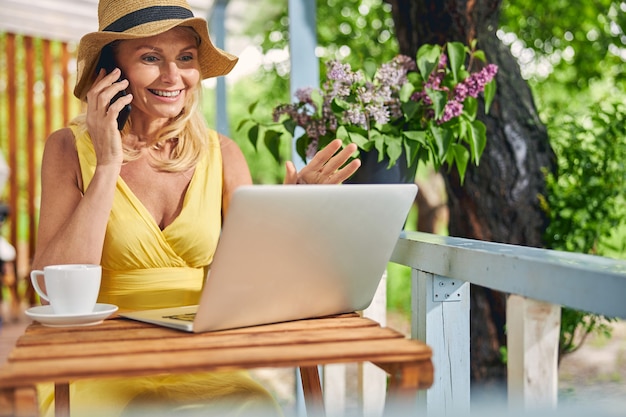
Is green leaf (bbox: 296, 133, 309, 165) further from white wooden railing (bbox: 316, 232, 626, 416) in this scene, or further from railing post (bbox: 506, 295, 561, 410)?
railing post (bbox: 506, 295, 561, 410)

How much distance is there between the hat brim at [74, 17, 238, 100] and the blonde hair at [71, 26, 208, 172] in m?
0.05

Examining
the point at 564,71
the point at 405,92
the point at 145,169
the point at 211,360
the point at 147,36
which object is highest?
the point at 564,71

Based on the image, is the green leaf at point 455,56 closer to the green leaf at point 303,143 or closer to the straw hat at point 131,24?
the green leaf at point 303,143

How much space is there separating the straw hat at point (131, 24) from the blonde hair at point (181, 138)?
0.24ft

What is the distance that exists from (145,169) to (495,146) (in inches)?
59.1

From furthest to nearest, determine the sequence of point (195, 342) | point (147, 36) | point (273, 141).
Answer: point (273, 141) → point (147, 36) → point (195, 342)

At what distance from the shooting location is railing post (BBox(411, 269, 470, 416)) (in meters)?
1.63

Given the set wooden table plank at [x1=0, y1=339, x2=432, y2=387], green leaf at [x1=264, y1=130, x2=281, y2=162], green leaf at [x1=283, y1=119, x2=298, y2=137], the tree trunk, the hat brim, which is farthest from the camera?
the tree trunk

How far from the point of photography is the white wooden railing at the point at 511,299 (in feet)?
3.67

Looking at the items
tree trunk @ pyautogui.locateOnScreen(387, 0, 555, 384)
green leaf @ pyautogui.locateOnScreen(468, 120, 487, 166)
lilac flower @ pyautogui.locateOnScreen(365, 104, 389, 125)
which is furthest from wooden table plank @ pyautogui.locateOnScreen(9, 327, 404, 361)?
tree trunk @ pyautogui.locateOnScreen(387, 0, 555, 384)

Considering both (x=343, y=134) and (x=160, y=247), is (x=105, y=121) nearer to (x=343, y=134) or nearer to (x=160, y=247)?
(x=160, y=247)

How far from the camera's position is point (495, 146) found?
2.99m

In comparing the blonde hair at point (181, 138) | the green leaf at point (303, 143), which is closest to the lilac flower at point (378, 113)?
the green leaf at point (303, 143)

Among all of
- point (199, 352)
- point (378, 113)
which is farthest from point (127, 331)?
point (378, 113)
